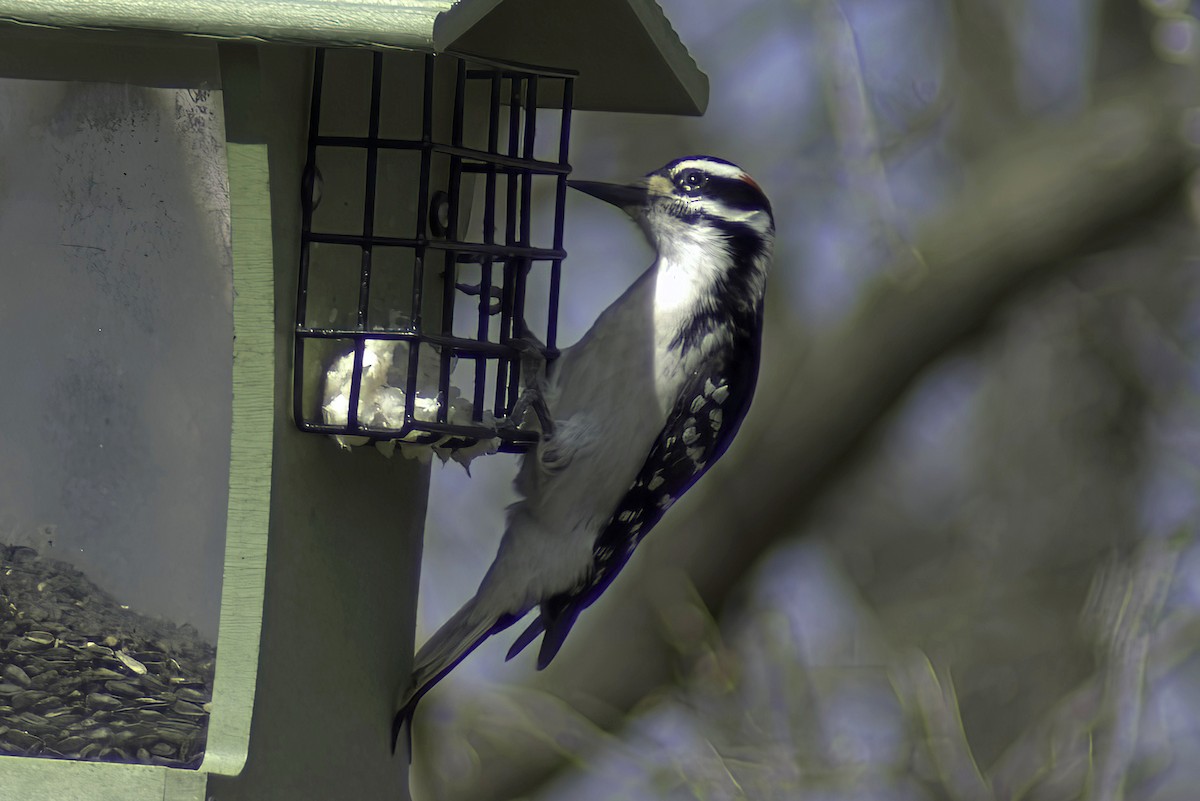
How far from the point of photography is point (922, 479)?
6418 millimetres

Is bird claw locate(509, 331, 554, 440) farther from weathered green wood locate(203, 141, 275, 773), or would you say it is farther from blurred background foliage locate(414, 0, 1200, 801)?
blurred background foliage locate(414, 0, 1200, 801)

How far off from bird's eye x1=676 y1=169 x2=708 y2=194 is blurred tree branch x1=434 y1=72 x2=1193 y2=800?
89.3 inches

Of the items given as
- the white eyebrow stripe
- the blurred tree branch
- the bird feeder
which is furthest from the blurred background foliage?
the bird feeder

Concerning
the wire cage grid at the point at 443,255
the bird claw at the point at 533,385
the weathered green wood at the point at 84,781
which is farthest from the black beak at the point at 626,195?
the weathered green wood at the point at 84,781

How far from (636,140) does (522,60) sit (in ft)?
11.7

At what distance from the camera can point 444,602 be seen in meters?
6.45

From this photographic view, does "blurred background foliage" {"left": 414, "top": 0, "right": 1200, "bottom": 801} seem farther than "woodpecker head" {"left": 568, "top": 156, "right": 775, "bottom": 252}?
Yes

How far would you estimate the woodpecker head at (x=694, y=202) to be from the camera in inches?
126

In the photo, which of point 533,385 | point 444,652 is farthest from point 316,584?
point 533,385

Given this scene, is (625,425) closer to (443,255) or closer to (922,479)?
(443,255)

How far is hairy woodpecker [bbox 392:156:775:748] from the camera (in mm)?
2902

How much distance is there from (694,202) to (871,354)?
2.38 meters

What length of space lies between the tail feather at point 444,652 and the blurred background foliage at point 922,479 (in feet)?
9.08

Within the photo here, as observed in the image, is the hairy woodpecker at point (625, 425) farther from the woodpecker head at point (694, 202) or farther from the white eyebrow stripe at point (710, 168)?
the white eyebrow stripe at point (710, 168)
